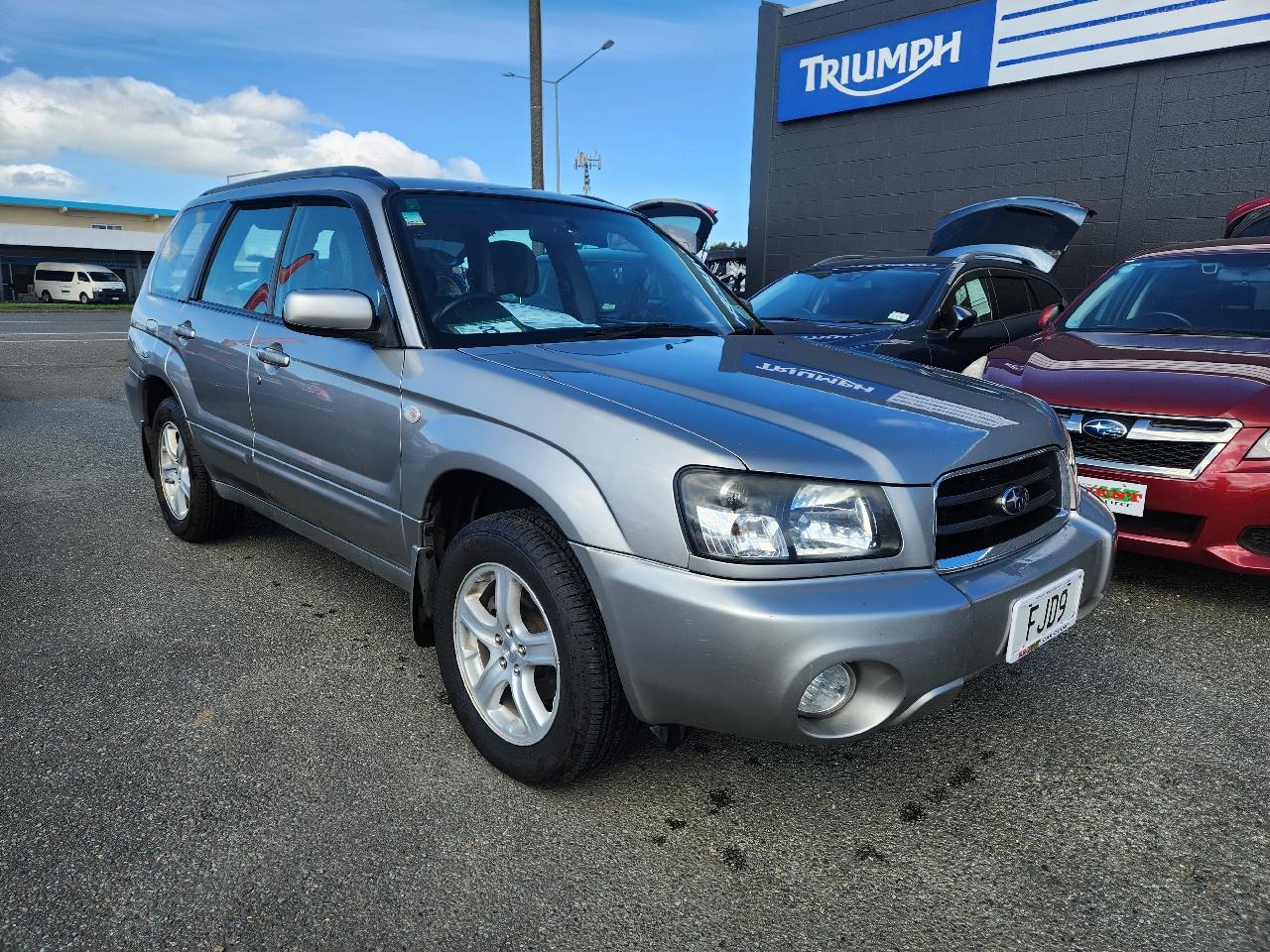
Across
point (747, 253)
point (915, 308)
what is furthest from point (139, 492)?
point (747, 253)

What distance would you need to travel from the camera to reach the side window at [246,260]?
11.1ft

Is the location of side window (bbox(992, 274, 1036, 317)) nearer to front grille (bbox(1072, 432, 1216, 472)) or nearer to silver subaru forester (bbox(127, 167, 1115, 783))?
front grille (bbox(1072, 432, 1216, 472))

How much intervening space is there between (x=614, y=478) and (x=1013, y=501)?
40.6 inches

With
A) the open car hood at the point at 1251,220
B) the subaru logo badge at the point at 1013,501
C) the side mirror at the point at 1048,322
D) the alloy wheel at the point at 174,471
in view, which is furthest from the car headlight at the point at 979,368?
the alloy wheel at the point at 174,471

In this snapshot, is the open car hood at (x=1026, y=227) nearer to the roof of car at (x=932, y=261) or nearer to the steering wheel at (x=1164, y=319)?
the roof of car at (x=932, y=261)

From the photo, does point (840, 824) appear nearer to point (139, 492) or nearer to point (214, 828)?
point (214, 828)

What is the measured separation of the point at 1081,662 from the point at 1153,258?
10.5 ft

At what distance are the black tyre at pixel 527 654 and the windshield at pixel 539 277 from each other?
2.32 feet

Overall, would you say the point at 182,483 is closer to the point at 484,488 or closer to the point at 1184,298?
the point at 484,488

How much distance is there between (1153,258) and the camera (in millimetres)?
5141

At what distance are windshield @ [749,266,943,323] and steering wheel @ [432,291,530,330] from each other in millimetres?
3681

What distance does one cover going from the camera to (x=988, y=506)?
217 centimetres

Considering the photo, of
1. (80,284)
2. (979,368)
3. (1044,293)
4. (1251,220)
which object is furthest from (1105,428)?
(80,284)

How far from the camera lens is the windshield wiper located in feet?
9.11
